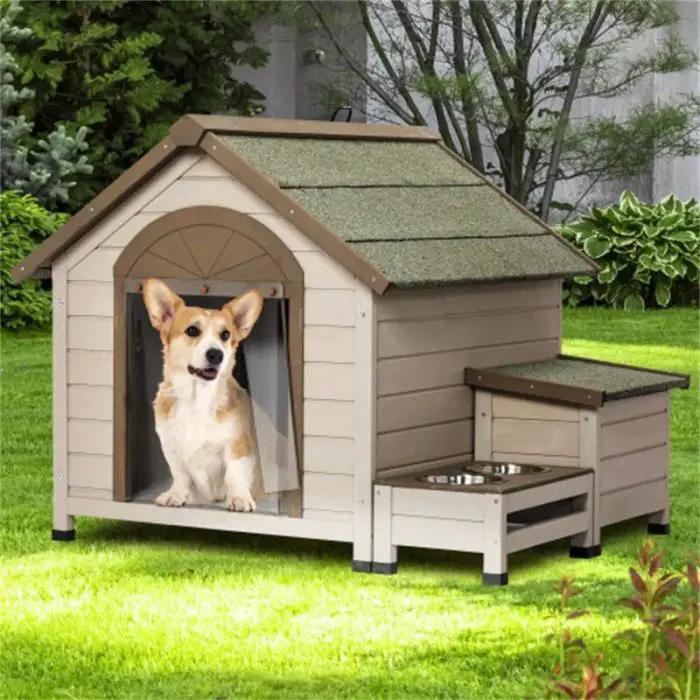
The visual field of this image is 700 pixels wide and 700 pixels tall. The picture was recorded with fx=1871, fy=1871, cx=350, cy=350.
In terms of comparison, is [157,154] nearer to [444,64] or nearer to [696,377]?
[696,377]

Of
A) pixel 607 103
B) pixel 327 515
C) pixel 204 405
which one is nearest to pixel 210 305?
pixel 204 405

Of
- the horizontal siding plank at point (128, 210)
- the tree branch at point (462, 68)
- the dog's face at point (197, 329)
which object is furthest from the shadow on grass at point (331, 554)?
the tree branch at point (462, 68)

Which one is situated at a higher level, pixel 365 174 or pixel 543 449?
pixel 365 174

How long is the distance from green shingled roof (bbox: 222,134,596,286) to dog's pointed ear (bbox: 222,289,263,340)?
376 mm

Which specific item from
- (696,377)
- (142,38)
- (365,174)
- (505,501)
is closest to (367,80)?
(142,38)

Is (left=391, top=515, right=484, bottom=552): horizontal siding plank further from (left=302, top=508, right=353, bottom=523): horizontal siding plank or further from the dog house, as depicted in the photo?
(left=302, top=508, right=353, bottom=523): horizontal siding plank

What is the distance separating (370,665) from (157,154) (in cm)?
235

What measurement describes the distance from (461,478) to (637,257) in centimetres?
911

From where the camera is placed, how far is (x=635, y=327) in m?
14.2

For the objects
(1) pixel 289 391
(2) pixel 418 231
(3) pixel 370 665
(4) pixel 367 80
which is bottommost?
(3) pixel 370 665

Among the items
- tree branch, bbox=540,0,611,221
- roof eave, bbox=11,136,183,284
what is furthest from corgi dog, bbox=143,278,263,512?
tree branch, bbox=540,0,611,221

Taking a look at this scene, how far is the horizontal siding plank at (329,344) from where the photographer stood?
640 centimetres

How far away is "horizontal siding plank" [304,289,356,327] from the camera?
21.0 ft

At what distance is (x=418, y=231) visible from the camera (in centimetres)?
674
